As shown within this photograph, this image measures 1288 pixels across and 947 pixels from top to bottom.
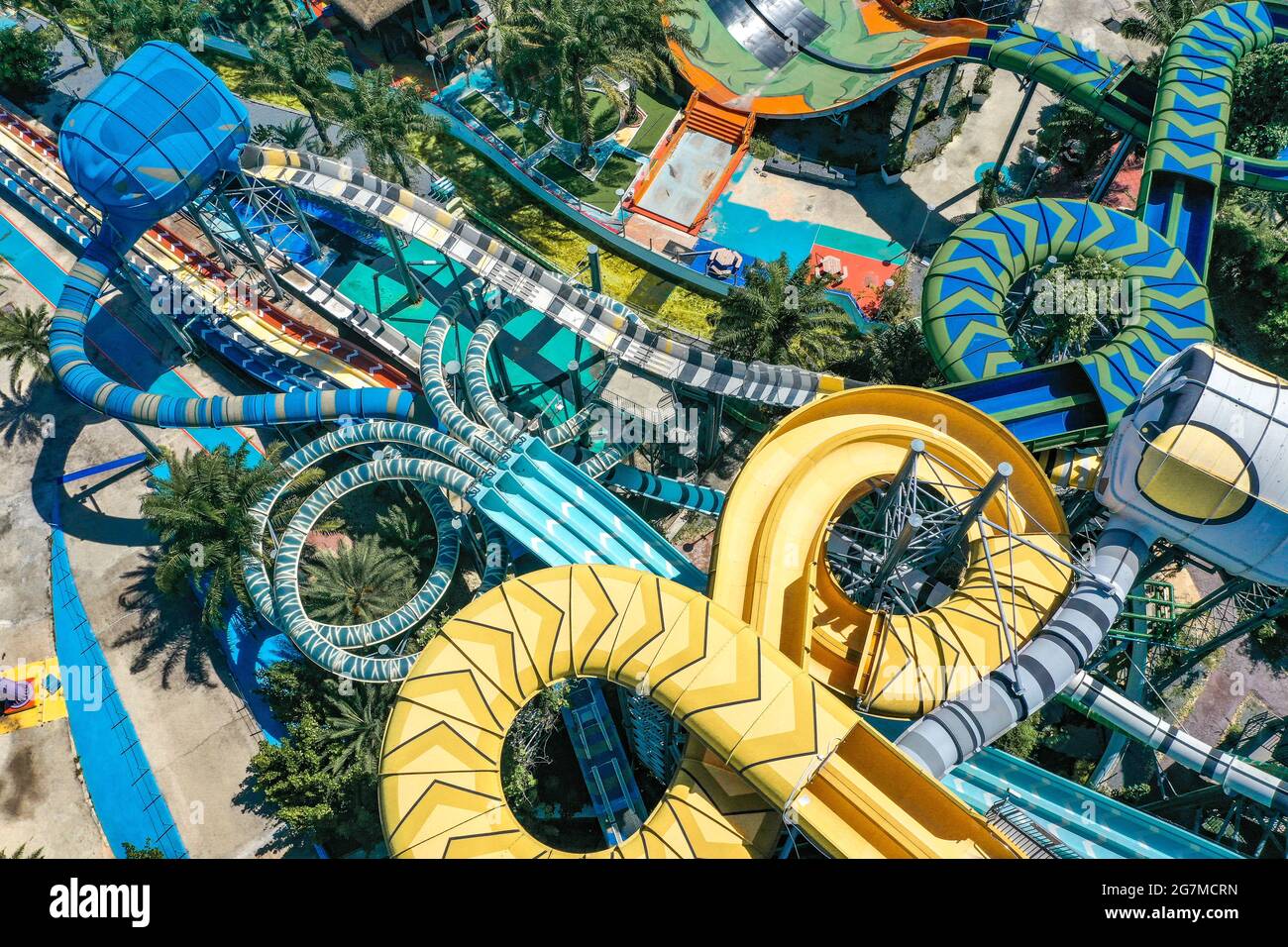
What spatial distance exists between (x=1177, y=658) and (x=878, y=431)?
2068cm

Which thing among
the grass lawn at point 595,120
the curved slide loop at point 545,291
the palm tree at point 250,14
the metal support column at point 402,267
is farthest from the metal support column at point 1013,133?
the palm tree at point 250,14

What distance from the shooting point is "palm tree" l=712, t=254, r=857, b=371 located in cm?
4681

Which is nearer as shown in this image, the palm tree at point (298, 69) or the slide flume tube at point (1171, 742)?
the slide flume tube at point (1171, 742)

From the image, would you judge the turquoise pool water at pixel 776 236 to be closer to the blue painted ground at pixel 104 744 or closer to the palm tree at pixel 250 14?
the palm tree at pixel 250 14

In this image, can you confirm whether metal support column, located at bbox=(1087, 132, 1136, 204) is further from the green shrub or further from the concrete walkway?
the green shrub

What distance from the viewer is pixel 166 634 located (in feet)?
150

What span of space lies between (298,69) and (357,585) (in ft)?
107

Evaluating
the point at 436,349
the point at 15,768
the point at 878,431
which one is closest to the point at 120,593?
the point at 15,768

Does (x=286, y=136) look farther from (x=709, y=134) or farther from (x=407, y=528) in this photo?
(x=407, y=528)

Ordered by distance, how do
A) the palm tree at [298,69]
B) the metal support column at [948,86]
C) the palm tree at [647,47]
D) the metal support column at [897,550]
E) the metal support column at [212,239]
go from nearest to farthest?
the metal support column at [897,550] → the metal support column at [212,239] → the palm tree at [298,69] → the palm tree at [647,47] → the metal support column at [948,86]

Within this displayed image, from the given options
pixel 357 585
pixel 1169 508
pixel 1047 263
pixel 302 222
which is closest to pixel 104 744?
pixel 357 585

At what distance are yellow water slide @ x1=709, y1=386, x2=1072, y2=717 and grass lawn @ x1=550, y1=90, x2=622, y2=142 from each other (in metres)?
32.6

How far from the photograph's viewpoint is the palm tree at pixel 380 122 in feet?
171

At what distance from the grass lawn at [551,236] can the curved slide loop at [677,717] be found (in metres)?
25.7
